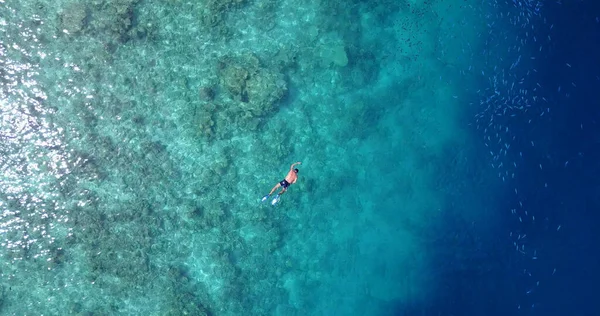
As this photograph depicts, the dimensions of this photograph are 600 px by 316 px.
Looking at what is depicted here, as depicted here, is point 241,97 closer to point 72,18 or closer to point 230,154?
point 230,154

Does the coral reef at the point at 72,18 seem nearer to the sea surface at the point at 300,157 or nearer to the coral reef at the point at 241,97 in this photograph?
the sea surface at the point at 300,157

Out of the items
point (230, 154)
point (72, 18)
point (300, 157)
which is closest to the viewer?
point (72, 18)

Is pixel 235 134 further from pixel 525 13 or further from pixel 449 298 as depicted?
pixel 525 13

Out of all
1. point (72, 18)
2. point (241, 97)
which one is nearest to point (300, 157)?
point (241, 97)

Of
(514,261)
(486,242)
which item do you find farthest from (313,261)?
(514,261)

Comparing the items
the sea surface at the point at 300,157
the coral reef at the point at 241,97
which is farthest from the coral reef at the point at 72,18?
the coral reef at the point at 241,97
